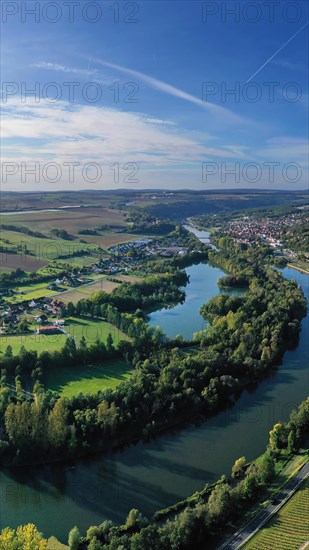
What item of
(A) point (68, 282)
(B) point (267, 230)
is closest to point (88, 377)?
(A) point (68, 282)

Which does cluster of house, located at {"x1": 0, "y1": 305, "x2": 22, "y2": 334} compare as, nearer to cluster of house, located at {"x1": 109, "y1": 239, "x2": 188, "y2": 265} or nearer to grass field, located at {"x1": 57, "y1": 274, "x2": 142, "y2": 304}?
grass field, located at {"x1": 57, "y1": 274, "x2": 142, "y2": 304}

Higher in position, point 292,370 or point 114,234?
point 114,234

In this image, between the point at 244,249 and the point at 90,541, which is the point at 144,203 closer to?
the point at 244,249

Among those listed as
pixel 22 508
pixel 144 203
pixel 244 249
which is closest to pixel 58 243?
pixel 244 249

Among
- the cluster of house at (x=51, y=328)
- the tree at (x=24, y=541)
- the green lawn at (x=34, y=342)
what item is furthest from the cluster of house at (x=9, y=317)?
the tree at (x=24, y=541)

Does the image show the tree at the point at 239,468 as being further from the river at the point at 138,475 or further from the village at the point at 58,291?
the village at the point at 58,291

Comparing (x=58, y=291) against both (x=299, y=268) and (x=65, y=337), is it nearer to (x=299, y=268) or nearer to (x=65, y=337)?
(x=65, y=337)
